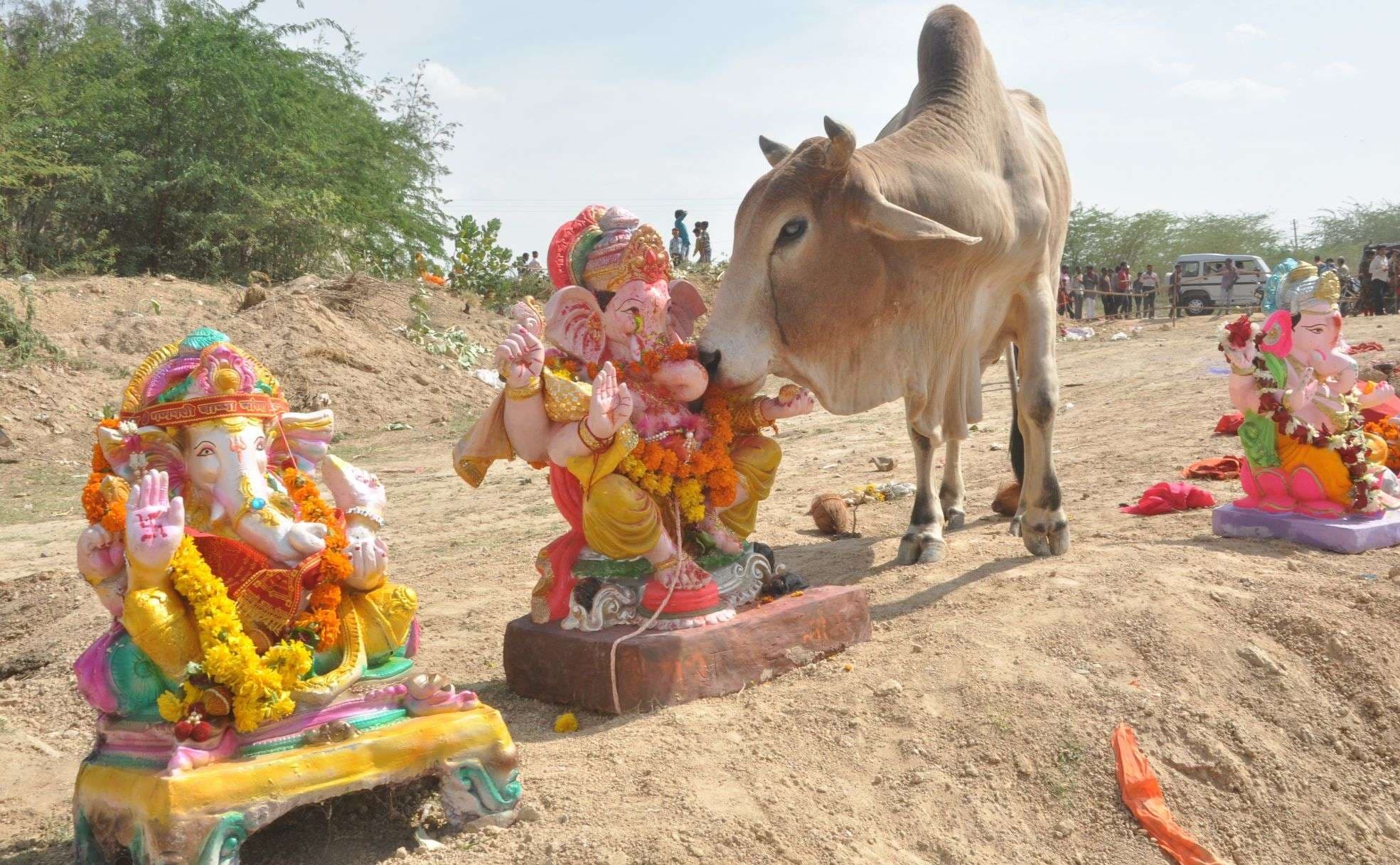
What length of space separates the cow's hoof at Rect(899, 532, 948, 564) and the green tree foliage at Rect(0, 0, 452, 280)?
1321 cm

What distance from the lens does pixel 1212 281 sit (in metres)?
24.3

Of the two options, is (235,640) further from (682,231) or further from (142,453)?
(682,231)

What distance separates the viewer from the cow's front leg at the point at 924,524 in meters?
5.46

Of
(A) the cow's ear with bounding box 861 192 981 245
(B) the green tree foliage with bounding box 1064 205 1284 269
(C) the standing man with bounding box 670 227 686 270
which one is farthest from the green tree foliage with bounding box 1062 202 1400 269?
(A) the cow's ear with bounding box 861 192 981 245

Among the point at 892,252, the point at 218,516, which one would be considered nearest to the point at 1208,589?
the point at 892,252

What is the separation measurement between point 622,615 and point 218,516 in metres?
1.33

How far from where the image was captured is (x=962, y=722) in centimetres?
361

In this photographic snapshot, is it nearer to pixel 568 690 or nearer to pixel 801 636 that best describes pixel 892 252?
pixel 801 636

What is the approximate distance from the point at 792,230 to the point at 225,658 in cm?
237

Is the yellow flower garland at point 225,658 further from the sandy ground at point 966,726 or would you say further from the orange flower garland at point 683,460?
the orange flower garland at point 683,460

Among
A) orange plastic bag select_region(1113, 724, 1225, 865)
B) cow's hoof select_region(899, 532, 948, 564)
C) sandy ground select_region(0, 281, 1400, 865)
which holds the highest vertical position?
cow's hoof select_region(899, 532, 948, 564)

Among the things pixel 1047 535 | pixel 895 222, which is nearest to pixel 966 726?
pixel 895 222

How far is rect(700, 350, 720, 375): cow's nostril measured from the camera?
159 inches

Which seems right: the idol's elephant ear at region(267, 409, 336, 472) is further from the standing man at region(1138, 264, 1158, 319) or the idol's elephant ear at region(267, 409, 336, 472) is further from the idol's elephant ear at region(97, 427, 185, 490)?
the standing man at region(1138, 264, 1158, 319)
